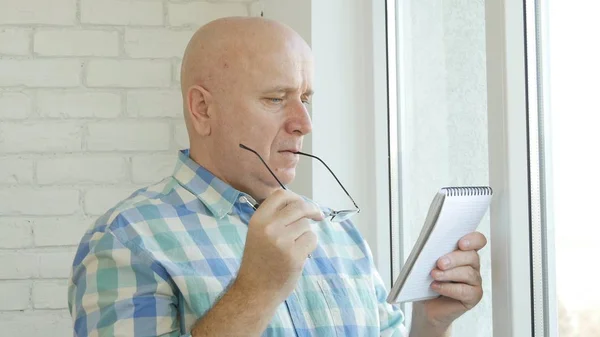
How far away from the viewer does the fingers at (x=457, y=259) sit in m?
1.40

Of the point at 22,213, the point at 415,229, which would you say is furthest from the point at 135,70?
the point at 415,229

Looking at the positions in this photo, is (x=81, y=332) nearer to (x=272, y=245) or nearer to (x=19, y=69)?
(x=272, y=245)

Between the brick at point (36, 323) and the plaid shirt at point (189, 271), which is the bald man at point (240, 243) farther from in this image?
the brick at point (36, 323)

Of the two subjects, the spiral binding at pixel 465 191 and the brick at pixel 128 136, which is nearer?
the spiral binding at pixel 465 191

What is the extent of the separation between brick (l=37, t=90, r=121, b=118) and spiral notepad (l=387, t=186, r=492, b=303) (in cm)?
112

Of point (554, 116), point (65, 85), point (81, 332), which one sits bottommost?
point (81, 332)

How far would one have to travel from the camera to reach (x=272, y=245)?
4.09 feet

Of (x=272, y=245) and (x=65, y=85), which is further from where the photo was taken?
(x=65, y=85)

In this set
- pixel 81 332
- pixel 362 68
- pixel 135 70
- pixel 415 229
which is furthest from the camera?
pixel 135 70

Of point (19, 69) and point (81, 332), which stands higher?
point (19, 69)

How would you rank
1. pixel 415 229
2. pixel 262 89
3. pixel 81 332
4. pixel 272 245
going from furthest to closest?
pixel 415 229 < pixel 262 89 < pixel 81 332 < pixel 272 245

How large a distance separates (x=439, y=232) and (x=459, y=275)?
10 cm

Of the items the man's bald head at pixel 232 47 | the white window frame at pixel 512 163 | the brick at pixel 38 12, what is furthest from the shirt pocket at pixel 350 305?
the brick at pixel 38 12

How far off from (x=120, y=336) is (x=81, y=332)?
8 cm
